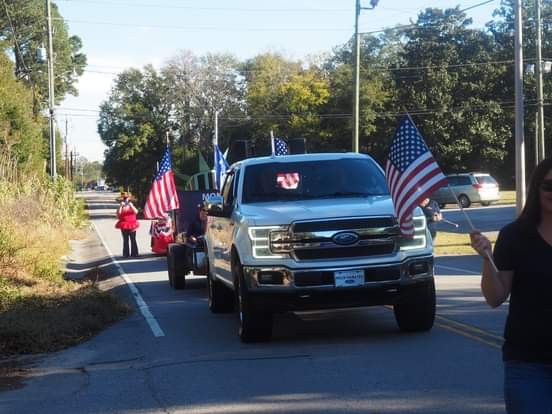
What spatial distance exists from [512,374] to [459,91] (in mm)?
61672

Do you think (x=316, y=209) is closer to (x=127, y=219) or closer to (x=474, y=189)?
(x=127, y=219)

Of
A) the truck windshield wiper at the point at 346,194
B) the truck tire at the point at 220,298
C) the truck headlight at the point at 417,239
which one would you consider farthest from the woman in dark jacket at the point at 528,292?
the truck tire at the point at 220,298

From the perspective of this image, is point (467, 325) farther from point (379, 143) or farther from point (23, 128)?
point (379, 143)

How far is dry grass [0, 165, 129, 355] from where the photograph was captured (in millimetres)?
10852

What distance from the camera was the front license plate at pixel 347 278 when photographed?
31.0 feet

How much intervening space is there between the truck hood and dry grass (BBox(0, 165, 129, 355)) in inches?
119

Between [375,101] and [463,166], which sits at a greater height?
[375,101]

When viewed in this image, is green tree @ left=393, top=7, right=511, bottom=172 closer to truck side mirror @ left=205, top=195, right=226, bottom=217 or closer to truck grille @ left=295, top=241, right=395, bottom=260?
truck side mirror @ left=205, top=195, right=226, bottom=217

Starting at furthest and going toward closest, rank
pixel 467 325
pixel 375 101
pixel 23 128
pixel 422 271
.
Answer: pixel 375 101 < pixel 23 128 < pixel 467 325 < pixel 422 271

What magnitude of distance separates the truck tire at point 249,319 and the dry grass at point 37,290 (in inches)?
95.3

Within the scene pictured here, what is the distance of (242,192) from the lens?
36.4ft

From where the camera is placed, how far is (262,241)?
970 centimetres

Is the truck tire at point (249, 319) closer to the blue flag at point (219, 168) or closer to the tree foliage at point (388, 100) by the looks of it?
the blue flag at point (219, 168)

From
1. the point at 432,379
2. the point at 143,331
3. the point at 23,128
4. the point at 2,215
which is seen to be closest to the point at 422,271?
the point at 432,379
